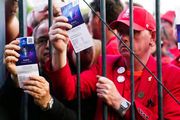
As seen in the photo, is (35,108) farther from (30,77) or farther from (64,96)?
(30,77)

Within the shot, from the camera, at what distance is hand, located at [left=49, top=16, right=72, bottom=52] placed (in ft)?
6.99

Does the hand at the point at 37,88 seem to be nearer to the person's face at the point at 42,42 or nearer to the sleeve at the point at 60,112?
the sleeve at the point at 60,112

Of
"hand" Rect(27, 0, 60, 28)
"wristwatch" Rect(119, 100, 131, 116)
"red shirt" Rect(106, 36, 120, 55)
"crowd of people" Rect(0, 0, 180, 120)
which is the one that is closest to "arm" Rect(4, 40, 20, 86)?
"crowd of people" Rect(0, 0, 180, 120)

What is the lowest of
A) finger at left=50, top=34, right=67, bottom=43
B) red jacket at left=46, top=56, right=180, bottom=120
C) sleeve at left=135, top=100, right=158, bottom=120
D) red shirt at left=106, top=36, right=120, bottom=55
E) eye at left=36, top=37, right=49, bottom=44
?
sleeve at left=135, top=100, right=158, bottom=120

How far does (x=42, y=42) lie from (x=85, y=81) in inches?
15.0

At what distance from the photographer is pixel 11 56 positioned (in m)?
2.10

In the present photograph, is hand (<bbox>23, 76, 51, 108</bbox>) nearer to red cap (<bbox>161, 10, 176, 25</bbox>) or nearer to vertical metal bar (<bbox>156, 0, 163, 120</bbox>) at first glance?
vertical metal bar (<bbox>156, 0, 163, 120</bbox>)

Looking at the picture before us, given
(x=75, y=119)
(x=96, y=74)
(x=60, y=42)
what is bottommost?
(x=75, y=119)

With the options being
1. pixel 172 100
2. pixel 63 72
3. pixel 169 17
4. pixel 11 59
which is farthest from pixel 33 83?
pixel 169 17

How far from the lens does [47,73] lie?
239 centimetres

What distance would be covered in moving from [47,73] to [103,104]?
33 cm

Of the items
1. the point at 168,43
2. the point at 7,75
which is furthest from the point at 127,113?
the point at 168,43

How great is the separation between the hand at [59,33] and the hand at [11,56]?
172 millimetres

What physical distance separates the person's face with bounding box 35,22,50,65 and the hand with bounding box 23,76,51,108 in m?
0.46
